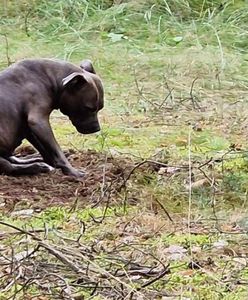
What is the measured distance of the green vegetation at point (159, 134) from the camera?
167 inches

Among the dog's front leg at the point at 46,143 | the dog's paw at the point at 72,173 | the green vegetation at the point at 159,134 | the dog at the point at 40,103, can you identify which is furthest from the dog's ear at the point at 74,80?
the green vegetation at the point at 159,134

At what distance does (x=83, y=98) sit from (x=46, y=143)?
14.1 inches

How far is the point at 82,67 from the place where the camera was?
6.03 meters

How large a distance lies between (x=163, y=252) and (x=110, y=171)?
4.80 feet

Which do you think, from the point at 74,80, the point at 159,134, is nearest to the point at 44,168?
the point at 74,80

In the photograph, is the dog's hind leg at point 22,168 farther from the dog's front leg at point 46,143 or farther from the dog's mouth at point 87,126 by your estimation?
the dog's mouth at point 87,126

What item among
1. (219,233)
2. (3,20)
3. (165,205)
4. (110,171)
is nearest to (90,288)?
(219,233)

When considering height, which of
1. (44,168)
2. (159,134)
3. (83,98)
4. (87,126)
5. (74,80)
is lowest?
(159,134)

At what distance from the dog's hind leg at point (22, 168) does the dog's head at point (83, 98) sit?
14.2 inches

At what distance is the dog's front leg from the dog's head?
0.20 meters

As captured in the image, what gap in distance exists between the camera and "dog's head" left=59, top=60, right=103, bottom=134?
570cm

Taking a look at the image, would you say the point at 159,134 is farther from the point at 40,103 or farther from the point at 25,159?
the point at 40,103

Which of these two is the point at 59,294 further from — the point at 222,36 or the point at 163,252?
the point at 222,36

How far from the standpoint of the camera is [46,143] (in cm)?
570
